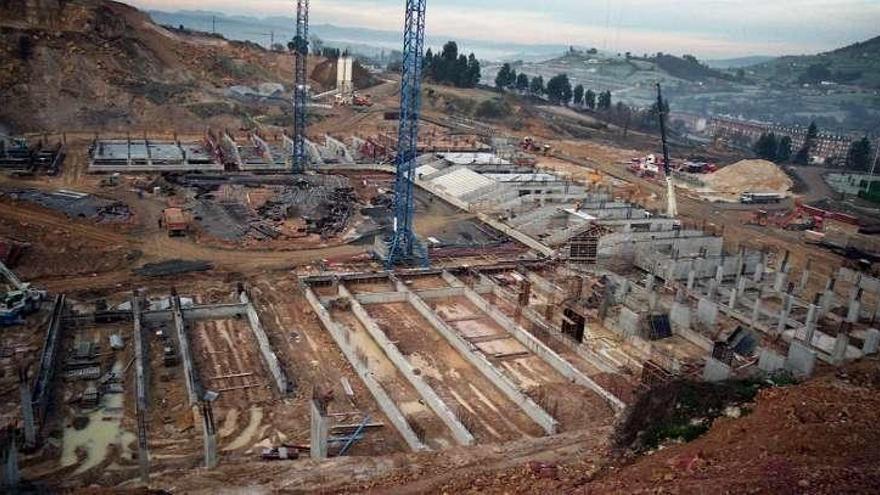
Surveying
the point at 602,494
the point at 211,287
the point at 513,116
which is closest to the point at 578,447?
the point at 602,494

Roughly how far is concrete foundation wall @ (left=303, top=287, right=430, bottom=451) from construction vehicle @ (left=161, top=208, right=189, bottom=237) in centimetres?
758

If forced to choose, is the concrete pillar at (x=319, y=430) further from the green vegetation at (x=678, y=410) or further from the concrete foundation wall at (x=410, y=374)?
the green vegetation at (x=678, y=410)

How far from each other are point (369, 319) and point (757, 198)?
102 feet

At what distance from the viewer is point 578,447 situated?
13000 millimetres

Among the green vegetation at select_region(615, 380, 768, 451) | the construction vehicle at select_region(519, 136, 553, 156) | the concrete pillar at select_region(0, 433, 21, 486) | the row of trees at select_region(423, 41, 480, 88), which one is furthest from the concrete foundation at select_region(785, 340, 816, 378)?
the row of trees at select_region(423, 41, 480, 88)

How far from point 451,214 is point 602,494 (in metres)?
23.5

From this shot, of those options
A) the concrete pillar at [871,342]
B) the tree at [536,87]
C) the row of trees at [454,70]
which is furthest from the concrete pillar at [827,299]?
the tree at [536,87]

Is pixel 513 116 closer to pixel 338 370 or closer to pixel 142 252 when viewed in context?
pixel 142 252

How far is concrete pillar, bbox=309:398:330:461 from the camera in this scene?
12.5 meters

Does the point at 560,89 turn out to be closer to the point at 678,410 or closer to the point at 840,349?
the point at 840,349

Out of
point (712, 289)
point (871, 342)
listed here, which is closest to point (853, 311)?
point (871, 342)

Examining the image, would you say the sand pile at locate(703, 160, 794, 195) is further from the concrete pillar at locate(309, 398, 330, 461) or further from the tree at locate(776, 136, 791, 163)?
the concrete pillar at locate(309, 398, 330, 461)

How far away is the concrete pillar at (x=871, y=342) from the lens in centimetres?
1752

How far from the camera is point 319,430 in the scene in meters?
12.6
